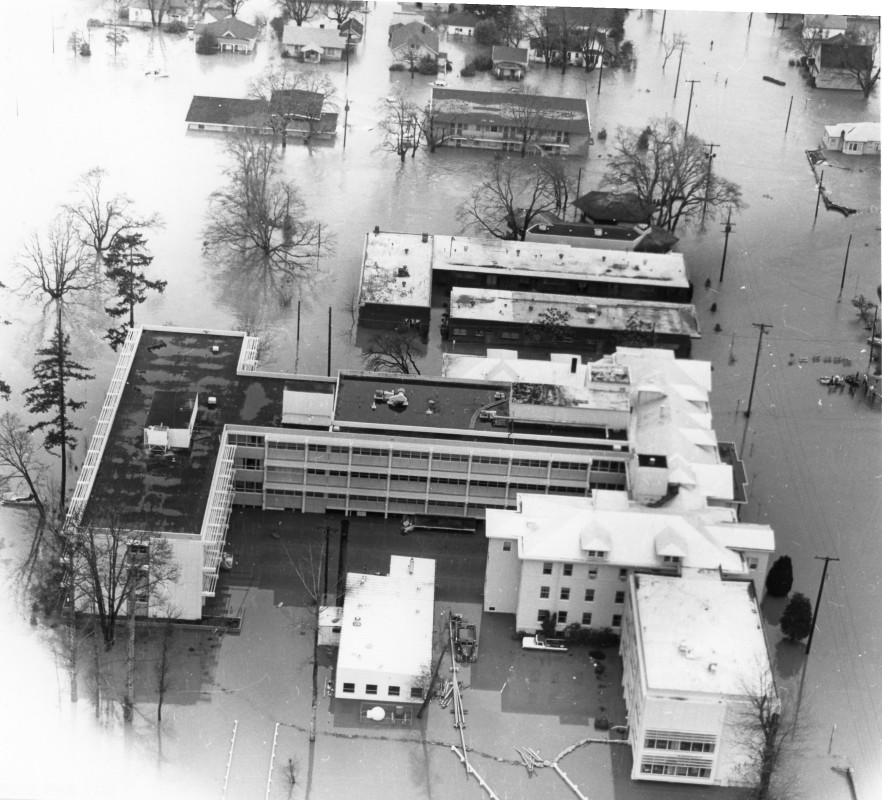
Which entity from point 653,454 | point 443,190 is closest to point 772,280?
point 443,190

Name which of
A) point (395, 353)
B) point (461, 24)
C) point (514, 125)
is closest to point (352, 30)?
point (461, 24)

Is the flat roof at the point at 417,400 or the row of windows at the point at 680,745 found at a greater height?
the flat roof at the point at 417,400

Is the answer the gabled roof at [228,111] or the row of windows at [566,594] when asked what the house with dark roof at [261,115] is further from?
the row of windows at [566,594]

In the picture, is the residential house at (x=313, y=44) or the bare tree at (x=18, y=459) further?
the residential house at (x=313, y=44)

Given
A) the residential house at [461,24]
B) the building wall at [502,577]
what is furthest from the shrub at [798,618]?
the residential house at [461,24]

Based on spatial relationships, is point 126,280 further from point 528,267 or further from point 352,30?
point 352,30

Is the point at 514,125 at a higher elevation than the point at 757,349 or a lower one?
higher

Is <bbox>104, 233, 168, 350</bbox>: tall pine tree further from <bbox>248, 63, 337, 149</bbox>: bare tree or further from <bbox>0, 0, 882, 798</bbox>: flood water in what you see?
<bbox>248, 63, 337, 149</bbox>: bare tree
